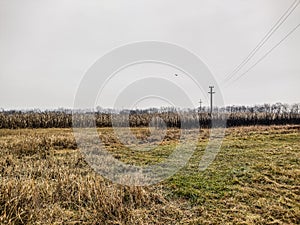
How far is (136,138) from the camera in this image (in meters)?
13.4

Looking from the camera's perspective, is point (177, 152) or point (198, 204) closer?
point (198, 204)

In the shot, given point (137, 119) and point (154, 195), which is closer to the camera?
point (154, 195)


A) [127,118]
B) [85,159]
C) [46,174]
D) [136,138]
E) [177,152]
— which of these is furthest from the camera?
[127,118]

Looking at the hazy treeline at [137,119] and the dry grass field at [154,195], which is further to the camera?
the hazy treeline at [137,119]

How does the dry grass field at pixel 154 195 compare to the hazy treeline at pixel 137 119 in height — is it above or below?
below

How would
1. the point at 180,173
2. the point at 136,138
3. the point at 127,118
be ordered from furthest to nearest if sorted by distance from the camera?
the point at 127,118, the point at 136,138, the point at 180,173

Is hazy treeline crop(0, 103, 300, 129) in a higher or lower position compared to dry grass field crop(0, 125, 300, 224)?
higher

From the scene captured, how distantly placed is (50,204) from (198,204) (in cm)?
225

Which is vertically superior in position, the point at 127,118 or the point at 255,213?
the point at 127,118

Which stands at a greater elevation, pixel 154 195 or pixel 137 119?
pixel 137 119

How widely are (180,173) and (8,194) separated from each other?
3641mm

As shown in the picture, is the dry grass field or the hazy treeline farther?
the hazy treeline

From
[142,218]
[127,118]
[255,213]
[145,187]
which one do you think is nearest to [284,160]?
[255,213]

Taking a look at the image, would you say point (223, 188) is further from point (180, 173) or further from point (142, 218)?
point (142, 218)
